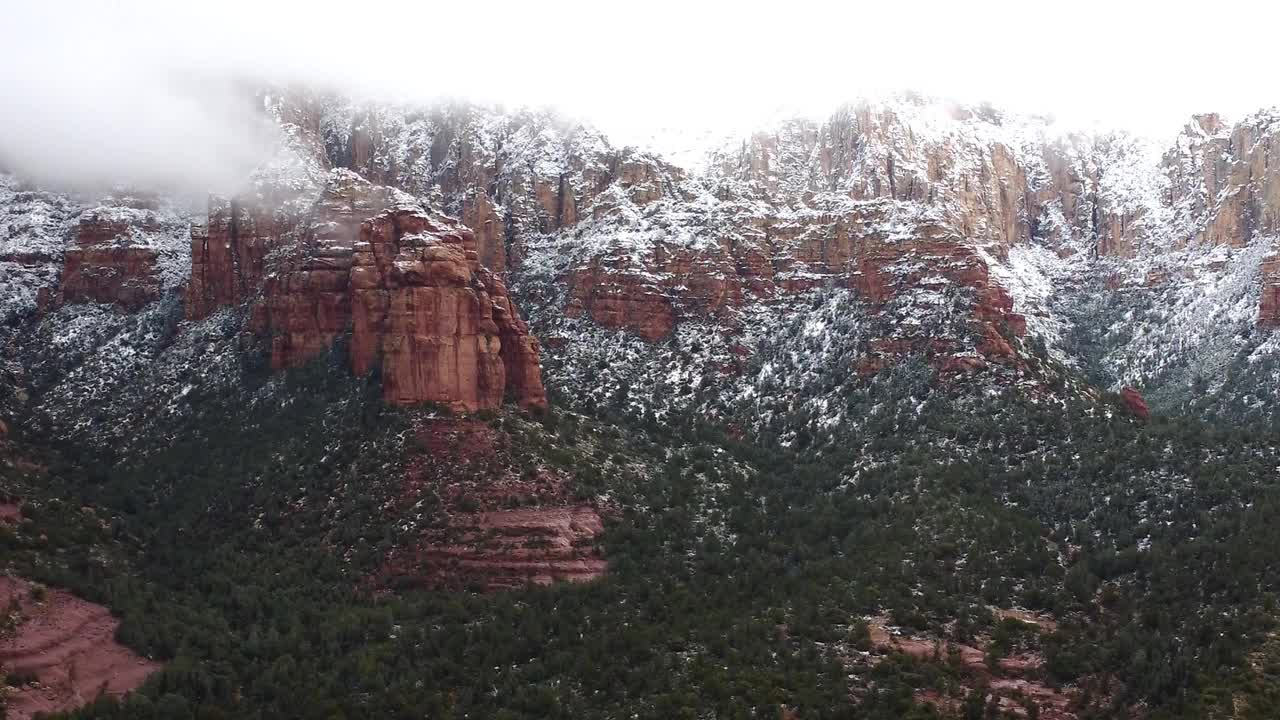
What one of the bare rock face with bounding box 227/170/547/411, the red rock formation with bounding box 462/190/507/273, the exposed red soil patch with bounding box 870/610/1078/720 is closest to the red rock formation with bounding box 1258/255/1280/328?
the exposed red soil patch with bounding box 870/610/1078/720

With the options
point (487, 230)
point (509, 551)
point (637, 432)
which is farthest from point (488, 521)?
point (487, 230)

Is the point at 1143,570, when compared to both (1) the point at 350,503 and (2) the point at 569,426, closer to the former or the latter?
(2) the point at 569,426

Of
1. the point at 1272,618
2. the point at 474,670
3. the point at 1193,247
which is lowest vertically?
the point at 474,670

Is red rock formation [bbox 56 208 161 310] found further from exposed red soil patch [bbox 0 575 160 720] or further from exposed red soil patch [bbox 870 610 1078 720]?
exposed red soil patch [bbox 870 610 1078 720]

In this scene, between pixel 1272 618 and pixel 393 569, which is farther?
pixel 393 569

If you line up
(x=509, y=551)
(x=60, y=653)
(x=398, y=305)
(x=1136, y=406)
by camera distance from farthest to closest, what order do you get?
(x=1136, y=406)
(x=398, y=305)
(x=509, y=551)
(x=60, y=653)

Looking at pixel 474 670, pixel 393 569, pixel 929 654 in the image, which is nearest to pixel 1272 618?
pixel 929 654

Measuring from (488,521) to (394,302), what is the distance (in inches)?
827

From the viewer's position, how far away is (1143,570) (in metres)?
66.1

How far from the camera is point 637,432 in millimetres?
97312

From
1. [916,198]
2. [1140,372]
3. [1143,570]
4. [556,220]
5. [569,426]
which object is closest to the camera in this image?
[1143,570]

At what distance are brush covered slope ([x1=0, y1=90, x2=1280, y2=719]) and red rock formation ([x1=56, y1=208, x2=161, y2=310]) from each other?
39 centimetres

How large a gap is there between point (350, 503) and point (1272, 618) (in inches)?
2199

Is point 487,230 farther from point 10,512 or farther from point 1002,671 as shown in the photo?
point 1002,671
